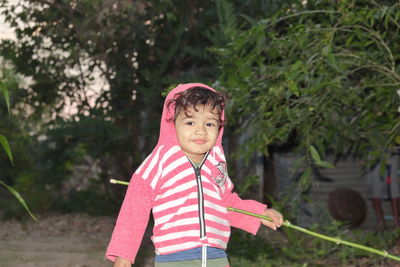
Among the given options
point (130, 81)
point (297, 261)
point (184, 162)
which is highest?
point (130, 81)

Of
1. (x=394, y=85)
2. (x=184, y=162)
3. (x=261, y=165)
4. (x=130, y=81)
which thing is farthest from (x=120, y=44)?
(x=184, y=162)

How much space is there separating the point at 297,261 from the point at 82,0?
4.54 m

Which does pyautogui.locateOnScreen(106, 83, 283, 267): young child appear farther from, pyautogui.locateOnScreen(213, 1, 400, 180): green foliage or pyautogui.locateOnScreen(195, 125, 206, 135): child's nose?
pyautogui.locateOnScreen(213, 1, 400, 180): green foliage

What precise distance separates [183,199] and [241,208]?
35cm

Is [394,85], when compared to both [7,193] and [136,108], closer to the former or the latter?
[136,108]

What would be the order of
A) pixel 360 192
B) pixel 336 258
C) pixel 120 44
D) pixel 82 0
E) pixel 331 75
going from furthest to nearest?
1. pixel 360 192
2. pixel 120 44
3. pixel 82 0
4. pixel 336 258
5. pixel 331 75

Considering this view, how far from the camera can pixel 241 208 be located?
311 centimetres

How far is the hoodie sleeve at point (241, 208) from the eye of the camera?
3.10 m

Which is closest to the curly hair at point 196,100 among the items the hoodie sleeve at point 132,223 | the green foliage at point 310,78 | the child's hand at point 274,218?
the hoodie sleeve at point 132,223

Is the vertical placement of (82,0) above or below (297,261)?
→ above

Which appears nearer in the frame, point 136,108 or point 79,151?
point 136,108

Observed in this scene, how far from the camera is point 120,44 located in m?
9.80

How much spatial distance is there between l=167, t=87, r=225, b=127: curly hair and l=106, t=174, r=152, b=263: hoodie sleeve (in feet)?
1.09

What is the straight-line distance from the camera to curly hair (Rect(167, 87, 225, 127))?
2885 millimetres
